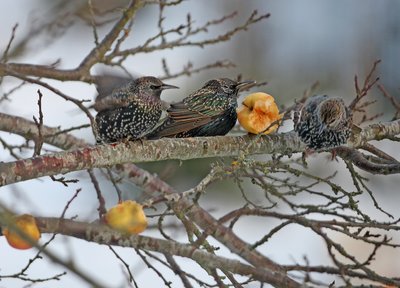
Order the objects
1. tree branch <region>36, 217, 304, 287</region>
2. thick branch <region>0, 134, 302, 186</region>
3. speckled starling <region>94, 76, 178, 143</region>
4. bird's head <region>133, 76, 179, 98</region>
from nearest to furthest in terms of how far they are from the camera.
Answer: tree branch <region>36, 217, 304, 287</region>
thick branch <region>0, 134, 302, 186</region>
speckled starling <region>94, 76, 178, 143</region>
bird's head <region>133, 76, 179, 98</region>

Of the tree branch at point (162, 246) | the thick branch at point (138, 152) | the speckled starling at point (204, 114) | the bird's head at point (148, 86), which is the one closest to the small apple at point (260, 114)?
the thick branch at point (138, 152)

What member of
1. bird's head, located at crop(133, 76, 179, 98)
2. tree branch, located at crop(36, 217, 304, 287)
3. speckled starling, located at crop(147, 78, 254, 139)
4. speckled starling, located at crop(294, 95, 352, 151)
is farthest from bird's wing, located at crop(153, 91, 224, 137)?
tree branch, located at crop(36, 217, 304, 287)

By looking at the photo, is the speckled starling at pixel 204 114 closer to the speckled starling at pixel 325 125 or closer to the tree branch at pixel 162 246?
the speckled starling at pixel 325 125

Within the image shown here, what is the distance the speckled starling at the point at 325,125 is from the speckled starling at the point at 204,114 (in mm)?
311

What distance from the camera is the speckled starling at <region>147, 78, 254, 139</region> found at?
A: 3.03 metres

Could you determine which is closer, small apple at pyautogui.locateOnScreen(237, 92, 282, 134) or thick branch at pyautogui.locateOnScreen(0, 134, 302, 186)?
thick branch at pyautogui.locateOnScreen(0, 134, 302, 186)

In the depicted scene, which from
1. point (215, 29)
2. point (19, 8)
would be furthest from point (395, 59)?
point (19, 8)

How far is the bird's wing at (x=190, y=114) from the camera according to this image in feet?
9.90

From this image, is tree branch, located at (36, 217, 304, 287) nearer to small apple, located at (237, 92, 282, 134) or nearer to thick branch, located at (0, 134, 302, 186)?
thick branch, located at (0, 134, 302, 186)

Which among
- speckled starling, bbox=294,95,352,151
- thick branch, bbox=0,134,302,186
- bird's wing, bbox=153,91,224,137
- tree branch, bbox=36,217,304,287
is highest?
bird's wing, bbox=153,91,224,137

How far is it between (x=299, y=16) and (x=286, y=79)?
8.32 feet

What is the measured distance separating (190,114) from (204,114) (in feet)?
0.18

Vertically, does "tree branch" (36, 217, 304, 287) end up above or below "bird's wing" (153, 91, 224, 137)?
below

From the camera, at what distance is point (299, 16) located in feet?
40.3
